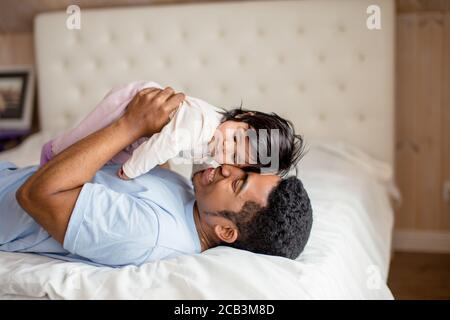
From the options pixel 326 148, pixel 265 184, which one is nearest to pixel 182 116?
pixel 265 184

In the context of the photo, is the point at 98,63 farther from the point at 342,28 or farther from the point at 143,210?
the point at 143,210

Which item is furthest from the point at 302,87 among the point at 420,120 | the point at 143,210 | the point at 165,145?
the point at 143,210

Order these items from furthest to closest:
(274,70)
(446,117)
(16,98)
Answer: (16,98) < (446,117) < (274,70)

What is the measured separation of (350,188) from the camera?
215cm

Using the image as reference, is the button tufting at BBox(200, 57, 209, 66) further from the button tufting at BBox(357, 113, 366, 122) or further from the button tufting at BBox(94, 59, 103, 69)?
the button tufting at BBox(357, 113, 366, 122)

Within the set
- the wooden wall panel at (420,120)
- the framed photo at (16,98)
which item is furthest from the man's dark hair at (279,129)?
the framed photo at (16,98)

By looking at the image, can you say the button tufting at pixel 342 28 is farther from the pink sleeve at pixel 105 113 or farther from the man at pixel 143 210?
the man at pixel 143 210

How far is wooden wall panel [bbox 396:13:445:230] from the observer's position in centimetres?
287

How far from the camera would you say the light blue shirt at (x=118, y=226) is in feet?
4.22

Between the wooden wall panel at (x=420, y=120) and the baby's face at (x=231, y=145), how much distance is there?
1705 mm

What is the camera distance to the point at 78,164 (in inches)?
52.7

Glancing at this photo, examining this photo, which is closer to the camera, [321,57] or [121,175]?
[121,175]

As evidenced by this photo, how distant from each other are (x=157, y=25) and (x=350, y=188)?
1.37m

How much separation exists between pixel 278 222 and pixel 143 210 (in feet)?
1.03
